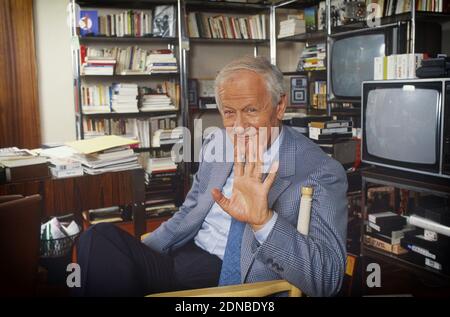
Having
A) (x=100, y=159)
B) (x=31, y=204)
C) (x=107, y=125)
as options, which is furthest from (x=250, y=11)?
(x=31, y=204)

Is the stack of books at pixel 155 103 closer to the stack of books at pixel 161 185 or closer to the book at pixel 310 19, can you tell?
the stack of books at pixel 161 185

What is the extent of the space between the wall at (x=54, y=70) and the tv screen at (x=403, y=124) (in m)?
2.19

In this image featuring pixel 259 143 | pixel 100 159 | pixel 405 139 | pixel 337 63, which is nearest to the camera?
pixel 259 143

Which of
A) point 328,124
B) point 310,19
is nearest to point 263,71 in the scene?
point 328,124

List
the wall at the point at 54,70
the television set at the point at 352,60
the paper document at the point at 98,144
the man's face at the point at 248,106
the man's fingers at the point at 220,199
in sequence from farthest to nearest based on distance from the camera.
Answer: the wall at the point at 54,70 < the television set at the point at 352,60 < the paper document at the point at 98,144 < the man's face at the point at 248,106 < the man's fingers at the point at 220,199

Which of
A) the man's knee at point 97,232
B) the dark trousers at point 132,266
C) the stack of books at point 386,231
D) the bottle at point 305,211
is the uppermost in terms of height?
the bottle at point 305,211

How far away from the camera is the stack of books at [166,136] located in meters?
3.70

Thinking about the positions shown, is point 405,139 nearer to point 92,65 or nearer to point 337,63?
point 337,63

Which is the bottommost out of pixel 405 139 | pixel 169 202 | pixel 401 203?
pixel 169 202

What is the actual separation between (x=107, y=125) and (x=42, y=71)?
56cm

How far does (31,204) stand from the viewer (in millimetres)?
1546

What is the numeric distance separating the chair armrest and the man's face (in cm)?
42

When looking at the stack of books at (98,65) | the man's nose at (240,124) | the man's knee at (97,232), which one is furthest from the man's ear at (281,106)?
the stack of books at (98,65)

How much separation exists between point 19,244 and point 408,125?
149 cm
